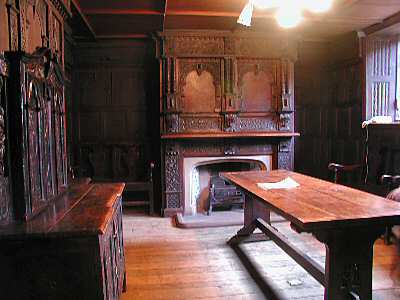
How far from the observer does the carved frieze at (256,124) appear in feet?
17.2

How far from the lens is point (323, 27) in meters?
4.87

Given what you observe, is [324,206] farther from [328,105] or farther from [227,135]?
[328,105]

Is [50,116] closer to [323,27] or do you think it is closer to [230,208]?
[230,208]

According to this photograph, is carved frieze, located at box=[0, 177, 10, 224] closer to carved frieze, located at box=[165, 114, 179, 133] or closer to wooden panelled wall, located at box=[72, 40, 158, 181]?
carved frieze, located at box=[165, 114, 179, 133]

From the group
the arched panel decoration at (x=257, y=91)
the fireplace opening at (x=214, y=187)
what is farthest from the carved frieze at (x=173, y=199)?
the arched panel decoration at (x=257, y=91)

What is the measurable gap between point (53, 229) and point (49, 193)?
67cm

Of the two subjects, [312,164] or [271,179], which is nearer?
[271,179]

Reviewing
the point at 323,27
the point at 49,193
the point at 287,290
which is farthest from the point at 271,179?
the point at 323,27

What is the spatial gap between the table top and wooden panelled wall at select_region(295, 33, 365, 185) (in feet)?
7.80

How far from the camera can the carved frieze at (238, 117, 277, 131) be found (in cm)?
524

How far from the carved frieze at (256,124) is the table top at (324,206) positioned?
2.14 metres

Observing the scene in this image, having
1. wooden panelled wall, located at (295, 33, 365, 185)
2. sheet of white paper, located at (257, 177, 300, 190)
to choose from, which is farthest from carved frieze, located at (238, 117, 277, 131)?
sheet of white paper, located at (257, 177, 300, 190)

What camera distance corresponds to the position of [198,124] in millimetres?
5156

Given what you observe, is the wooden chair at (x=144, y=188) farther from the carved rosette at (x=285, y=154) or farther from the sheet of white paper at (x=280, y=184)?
the sheet of white paper at (x=280, y=184)
